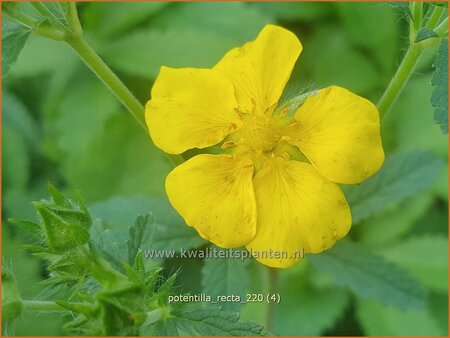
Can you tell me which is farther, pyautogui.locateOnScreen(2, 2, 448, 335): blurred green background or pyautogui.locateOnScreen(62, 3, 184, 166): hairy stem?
pyautogui.locateOnScreen(2, 2, 448, 335): blurred green background

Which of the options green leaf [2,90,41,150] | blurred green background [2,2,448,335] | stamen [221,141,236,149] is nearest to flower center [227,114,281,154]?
stamen [221,141,236,149]

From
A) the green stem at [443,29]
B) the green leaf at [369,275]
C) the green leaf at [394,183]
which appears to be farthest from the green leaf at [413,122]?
the green stem at [443,29]

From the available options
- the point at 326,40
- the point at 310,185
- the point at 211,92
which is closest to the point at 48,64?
the point at 326,40

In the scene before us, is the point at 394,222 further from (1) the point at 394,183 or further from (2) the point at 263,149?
(2) the point at 263,149

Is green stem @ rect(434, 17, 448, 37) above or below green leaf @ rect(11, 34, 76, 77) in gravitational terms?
above

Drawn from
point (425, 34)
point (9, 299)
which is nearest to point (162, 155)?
point (9, 299)

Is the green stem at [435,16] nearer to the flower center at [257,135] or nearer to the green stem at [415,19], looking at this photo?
the green stem at [415,19]

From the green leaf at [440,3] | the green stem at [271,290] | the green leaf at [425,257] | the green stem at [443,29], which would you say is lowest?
the green leaf at [425,257]

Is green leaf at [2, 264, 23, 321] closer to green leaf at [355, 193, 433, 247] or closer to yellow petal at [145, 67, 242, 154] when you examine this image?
yellow petal at [145, 67, 242, 154]
